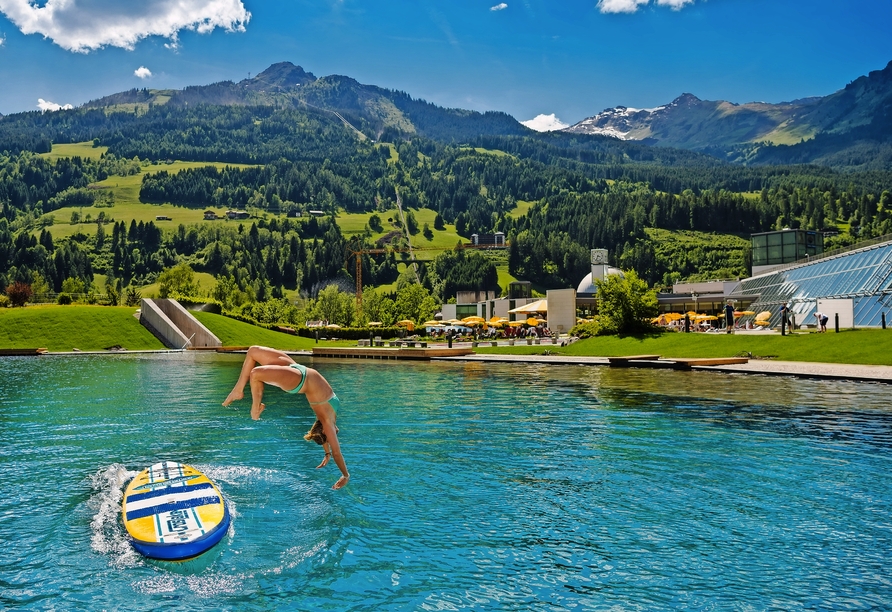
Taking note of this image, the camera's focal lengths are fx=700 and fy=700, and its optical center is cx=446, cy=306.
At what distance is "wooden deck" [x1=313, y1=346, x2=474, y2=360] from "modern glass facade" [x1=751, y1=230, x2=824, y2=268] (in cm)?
6146

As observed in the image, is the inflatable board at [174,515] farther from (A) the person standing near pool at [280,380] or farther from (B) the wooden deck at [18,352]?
(B) the wooden deck at [18,352]

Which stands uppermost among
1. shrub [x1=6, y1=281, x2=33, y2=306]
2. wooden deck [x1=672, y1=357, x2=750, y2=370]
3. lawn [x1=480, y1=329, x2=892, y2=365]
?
shrub [x1=6, y1=281, x2=33, y2=306]

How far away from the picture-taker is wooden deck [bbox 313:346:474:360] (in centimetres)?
6469

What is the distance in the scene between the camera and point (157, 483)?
1363cm

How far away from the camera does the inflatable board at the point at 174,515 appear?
11375 millimetres

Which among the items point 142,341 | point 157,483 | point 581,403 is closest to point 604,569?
point 157,483

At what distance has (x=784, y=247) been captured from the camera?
104m

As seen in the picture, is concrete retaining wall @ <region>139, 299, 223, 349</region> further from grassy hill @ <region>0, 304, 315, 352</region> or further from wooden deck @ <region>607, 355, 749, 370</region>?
wooden deck @ <region>607, 355, 749, 370</region>

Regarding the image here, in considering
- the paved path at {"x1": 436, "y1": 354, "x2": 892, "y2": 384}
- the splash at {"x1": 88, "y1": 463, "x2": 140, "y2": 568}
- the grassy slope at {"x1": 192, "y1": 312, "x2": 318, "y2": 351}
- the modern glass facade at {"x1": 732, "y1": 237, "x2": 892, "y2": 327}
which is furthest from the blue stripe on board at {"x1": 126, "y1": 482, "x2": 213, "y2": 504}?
the grassy slope at {"x1": 192, "y1": 312, "x2": 318, "y2": 351}

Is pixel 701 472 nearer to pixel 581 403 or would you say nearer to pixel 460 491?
pixel 460 491

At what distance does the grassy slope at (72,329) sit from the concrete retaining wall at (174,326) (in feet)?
3.98

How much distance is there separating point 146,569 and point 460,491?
→ 22.7 feet

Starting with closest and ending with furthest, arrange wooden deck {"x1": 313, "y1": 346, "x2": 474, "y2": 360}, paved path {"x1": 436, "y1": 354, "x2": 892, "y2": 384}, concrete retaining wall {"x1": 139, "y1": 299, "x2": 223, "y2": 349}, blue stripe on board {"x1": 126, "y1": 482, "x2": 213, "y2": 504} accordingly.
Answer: blue stripe on board {"x1": 126, "y1": 482, "x2": 213, "y2": 504}, paved path {"x1": 436, "y1": 354, "x2": 892, "y2": 384}, wooden deck {"x1": 313, "y1": 346, "x2": 474, "y2": 360}, concrete retaining wall {"x1": 139, "y1": 299, "x2": 223, "y2": 349}

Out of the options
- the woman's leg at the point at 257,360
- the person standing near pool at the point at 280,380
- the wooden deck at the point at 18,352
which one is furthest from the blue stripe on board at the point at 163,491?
the wooden deck at the point at 18,352
